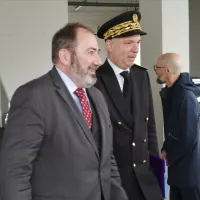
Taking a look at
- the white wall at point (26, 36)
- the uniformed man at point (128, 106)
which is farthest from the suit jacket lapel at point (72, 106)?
the white wall at point (26, 36)

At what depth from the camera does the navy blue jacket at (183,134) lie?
116 inches

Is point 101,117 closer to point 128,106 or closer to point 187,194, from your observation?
point 128,106

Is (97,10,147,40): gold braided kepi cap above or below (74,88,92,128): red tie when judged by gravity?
above

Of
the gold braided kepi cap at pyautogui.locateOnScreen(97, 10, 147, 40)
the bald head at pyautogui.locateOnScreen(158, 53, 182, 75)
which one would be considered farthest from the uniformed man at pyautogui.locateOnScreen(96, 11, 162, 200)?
the bald head at pyautogui.locateOnScreen(158, 53, 182, 75)

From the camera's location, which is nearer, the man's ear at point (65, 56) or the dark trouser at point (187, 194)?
the man's ear at point (65, 56)

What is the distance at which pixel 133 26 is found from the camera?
2.16 metres

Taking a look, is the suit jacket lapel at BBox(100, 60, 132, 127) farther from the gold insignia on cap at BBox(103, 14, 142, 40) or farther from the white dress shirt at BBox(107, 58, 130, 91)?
the gold insignia on cap at BBox(103, 14, 142, 40)

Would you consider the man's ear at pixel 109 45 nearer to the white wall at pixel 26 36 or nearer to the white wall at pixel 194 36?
the white wall at pixel 26 36

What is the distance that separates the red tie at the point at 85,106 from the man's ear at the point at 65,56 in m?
0.13

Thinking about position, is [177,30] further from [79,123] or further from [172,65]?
[79,123]

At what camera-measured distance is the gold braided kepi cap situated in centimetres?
212

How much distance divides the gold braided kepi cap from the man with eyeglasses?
1.00 meters

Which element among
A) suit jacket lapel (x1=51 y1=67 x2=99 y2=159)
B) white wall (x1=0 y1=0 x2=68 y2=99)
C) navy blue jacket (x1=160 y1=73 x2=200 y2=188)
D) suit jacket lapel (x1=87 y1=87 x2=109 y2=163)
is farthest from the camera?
white wall (x1=0 y1=0 x2=68 y2=99)

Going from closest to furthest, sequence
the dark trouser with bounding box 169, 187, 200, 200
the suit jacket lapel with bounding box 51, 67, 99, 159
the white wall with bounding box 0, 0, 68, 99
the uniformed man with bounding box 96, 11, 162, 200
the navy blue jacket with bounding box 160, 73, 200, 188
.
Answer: the suit jacket lapel with bounding box 51, 67, 99, 159
the uniformed man with bounding box 96, 11, 162, 200
the navy blue jacket with bounding box 160, 73, 200, 188
the dark trouser with bounding box 169, 187, 200, 200
the white wall with bounding box 0, 0, 68, 99
